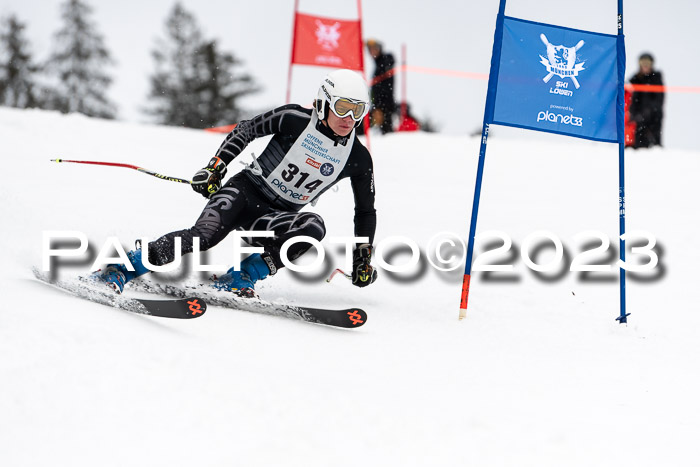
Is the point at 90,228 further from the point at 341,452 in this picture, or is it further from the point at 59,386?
the point at 341,452

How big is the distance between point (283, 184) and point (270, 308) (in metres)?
0.86

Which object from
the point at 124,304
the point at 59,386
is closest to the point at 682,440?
the point at 59,386

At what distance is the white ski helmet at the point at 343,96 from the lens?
426cm

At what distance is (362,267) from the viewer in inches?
183

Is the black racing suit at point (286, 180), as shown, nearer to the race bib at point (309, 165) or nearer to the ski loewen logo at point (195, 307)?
the race bib at point (309, 165)

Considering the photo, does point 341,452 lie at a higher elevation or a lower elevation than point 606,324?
lower

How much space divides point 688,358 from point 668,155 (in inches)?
300

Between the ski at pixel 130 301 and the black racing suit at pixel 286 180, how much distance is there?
2.49 feet

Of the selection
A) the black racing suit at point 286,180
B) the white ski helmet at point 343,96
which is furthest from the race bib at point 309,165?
the white ski helmet at point 343,96

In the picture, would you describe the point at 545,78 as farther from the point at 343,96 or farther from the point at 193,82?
the point at 193,82

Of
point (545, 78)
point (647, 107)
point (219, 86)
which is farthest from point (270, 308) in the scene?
point (219, 86)

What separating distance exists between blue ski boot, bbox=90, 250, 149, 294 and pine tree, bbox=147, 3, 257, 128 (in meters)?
28.6

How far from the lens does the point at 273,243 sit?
4.65 meters

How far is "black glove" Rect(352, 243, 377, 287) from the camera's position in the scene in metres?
4.64
